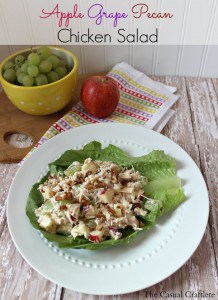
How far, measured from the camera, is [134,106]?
104cm

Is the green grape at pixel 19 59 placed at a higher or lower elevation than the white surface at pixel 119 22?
lower

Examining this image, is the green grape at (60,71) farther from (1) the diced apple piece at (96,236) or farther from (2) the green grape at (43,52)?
(1) the diced apple piece at (96,236)

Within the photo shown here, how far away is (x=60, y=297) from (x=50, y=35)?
849 millimetres

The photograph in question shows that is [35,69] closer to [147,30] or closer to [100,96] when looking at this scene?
[100,96]

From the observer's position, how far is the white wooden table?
0.63 metres

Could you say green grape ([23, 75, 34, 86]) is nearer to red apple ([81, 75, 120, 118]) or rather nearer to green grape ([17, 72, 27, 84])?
green grape ([17, 72, 27, 84])

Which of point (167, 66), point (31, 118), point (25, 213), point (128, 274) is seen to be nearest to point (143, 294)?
point (128, 274)

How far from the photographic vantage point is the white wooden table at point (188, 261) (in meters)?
0.63

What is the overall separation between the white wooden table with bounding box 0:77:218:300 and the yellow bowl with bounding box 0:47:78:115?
0.19 metres

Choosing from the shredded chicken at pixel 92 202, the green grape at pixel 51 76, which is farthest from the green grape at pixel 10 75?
the shredded chicken at pixel 92 202

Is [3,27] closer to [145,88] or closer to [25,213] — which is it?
[145,88]

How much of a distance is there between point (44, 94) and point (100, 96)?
0.54 feet

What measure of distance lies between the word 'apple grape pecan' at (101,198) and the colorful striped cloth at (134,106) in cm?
20

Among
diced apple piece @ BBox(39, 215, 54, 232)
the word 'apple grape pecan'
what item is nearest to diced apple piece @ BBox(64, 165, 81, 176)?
the word 'apple grape pecan'
